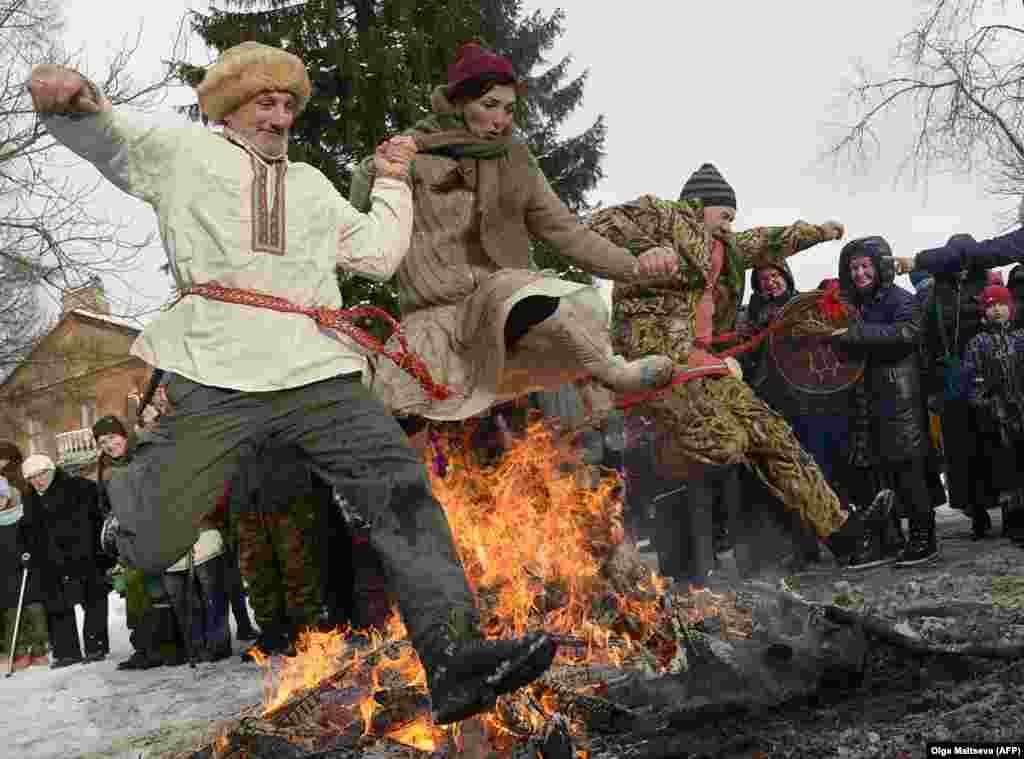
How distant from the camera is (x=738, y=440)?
594 cm

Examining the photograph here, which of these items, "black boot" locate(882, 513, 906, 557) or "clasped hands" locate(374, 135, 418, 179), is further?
"black boot" locate(882, 513, 906, 557)

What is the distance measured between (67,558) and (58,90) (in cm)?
584

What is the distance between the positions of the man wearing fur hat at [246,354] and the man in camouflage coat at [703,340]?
2.76 metres

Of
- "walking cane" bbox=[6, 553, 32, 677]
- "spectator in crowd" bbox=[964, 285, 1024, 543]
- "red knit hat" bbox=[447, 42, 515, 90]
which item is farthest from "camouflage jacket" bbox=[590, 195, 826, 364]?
"walking cane" bbox=[6, 553, 32, 677]

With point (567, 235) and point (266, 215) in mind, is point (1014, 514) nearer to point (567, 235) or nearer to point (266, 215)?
point (567, 235)

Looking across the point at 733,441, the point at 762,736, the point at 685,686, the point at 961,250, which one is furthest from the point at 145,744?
the point at 961,250

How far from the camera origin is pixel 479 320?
4.07m

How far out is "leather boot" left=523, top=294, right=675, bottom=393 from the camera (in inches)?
158

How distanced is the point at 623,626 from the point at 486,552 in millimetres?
641

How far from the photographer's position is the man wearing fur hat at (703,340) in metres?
5.92

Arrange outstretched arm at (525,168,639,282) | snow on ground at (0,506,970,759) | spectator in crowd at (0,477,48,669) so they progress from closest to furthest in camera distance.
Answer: outstretched arm at (525,168,639,282) → snow on ground at (0,506,970,759) → spectator in crowd at (0,477,48,669)

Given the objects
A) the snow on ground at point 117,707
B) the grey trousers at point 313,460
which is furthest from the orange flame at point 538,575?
the grey trousers at point 313,460

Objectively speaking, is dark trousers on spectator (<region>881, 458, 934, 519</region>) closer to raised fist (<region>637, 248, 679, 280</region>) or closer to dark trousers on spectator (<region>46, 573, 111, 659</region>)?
raised fist (<region>637, 248, 679, 280</region>)

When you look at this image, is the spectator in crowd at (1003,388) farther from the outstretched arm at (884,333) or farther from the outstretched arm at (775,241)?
the outstretched arm at (775,241)
